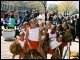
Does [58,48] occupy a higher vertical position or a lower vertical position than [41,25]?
lower

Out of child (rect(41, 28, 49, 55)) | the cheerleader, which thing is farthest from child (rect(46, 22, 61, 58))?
the cheerleader

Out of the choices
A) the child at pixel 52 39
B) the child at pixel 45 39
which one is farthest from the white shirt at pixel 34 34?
the child at pixel 52 39

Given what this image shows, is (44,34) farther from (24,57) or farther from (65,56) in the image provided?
(65,56)

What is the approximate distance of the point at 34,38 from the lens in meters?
8.11

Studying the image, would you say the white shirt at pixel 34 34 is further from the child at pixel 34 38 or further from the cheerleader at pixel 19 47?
the cheerleader at pixel 19 47

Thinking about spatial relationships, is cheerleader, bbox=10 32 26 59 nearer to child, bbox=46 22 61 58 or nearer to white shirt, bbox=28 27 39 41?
white shirt, bbox=28 27 39 41

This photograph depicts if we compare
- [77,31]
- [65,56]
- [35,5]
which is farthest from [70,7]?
[65,56]

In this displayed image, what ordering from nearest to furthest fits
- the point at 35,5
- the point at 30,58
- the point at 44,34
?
the point at 30,58, the point at 44,34, the point at 35,5

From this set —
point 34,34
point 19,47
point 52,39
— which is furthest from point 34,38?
point 52,39

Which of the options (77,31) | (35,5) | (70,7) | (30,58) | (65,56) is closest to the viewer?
(30,58)

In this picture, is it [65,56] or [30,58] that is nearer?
[30,58]

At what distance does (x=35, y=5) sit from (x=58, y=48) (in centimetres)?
6946

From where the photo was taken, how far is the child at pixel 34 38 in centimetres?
800

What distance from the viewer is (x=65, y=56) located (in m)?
9.77
